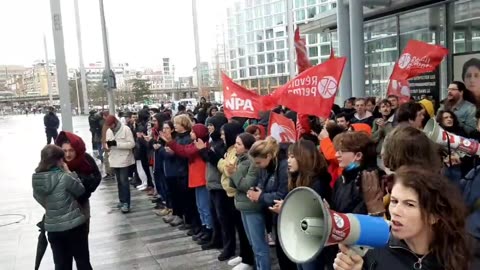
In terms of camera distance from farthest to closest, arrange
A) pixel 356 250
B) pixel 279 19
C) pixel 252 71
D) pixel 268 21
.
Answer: pixel 252 71 → pixel 268 21 → pixel 279 19 → pixel 356 250

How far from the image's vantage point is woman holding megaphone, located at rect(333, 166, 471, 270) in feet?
5.74

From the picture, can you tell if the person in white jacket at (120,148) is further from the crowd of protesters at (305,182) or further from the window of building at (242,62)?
the window of building at (242,62)

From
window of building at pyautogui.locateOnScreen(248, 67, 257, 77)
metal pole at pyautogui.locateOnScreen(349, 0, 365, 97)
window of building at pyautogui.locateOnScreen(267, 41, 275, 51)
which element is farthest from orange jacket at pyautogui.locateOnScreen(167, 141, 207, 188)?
window of building at pyautogui.locateOnScreen(248, 67, 257, 77)

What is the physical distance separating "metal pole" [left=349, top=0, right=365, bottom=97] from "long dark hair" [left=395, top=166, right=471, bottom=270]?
34.1 feet

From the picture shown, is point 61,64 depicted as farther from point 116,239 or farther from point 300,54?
point 300,54

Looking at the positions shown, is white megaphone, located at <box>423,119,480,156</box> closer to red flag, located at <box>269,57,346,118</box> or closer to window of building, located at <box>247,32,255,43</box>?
red flag, located at <box>269,57,346,118</box>

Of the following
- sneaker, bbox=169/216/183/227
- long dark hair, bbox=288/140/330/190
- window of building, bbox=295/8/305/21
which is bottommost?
sneaker, bbox=169/216/183/227

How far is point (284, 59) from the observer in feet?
363

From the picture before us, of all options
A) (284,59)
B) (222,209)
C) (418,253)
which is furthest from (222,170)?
(284,59)

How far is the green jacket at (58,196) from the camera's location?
14.1ft

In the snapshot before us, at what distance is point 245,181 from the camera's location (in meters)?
4.84

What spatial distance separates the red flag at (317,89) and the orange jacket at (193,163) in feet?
5.36

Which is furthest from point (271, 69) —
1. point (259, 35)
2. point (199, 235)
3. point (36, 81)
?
point (199, 235)

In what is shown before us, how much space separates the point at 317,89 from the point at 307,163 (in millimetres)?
1758
